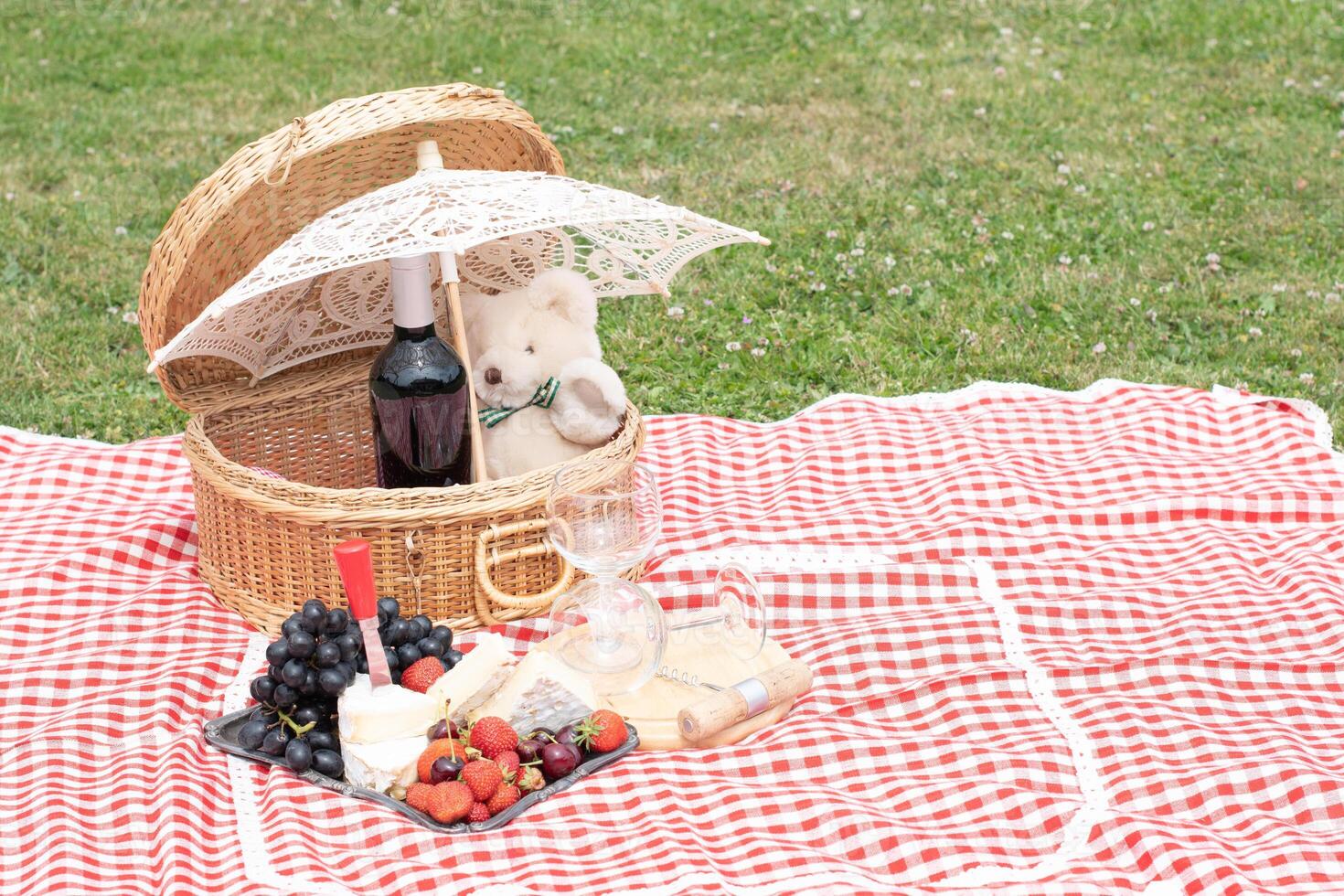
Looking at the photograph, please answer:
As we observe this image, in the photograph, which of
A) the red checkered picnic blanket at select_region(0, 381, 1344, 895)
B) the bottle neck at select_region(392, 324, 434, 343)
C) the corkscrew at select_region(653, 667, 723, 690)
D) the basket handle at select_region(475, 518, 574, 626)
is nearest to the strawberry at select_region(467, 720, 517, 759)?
the red checkered picnic blanket at select_region(0, 381, 1344, 895)

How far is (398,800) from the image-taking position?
2180 millimetres

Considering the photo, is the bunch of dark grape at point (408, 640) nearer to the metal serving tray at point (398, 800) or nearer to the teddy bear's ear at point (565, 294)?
the metal serving tray at point (398, 800)

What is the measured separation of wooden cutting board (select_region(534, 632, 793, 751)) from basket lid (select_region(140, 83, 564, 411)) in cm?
91

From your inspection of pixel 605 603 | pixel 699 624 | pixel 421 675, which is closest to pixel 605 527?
pixel 605 603

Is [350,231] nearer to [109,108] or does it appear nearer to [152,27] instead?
[109,108]

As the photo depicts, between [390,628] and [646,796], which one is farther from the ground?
[390,628]

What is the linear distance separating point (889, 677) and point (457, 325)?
0.98 m

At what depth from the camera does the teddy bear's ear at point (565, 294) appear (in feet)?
9.38

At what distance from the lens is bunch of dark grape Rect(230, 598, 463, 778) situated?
7.23 feet

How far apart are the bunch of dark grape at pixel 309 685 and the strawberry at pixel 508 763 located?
252 millimetres

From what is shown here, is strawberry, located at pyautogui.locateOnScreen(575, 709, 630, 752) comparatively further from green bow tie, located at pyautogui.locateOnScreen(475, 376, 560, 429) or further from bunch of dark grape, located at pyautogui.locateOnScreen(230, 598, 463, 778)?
green bow tie, located at pyautogui.locateOnScreen(475, 376, 560, 429)

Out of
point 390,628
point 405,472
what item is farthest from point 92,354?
point 390,628

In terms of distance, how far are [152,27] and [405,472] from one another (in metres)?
4.71

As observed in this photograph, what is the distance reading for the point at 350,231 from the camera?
7.91ft
